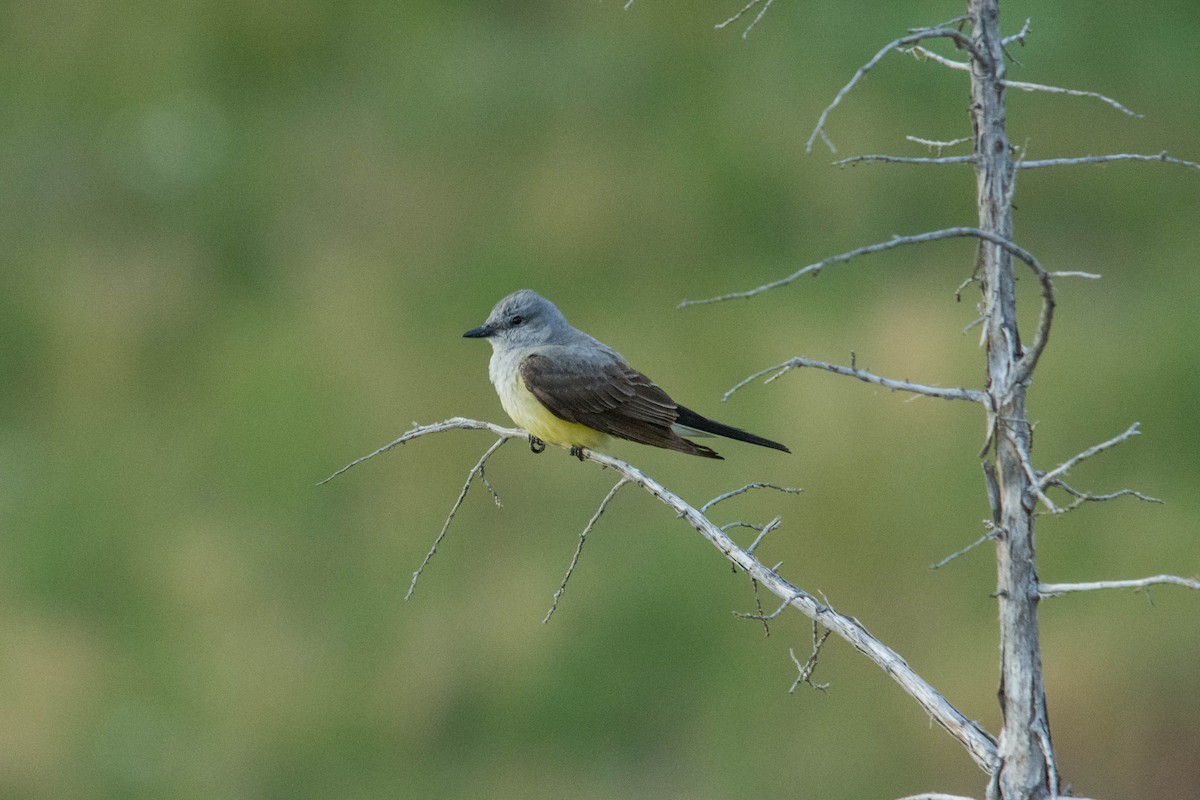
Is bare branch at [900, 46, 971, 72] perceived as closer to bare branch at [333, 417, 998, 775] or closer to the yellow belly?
bare branch at [333, 417, 998, 775]

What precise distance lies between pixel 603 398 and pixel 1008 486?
3.35m

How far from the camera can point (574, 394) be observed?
6586 millimetres

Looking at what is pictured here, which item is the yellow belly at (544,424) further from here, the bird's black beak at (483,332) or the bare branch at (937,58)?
the bare branch at (937,58)

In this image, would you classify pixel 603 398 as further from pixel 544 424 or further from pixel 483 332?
pixel 483 332

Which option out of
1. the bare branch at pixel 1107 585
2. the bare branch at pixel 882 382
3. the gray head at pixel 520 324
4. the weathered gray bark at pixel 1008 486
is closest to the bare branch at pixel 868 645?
the weathered gray bark at pixel 1008 486

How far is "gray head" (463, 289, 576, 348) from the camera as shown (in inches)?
277

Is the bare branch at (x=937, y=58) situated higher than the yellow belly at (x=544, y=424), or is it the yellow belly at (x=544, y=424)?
the yellow belly at (x=544, y=424)

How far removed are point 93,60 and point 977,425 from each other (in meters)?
8.16

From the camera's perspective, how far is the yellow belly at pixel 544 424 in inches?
259

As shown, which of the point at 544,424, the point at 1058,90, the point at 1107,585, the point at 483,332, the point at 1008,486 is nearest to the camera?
the point at 1107,585

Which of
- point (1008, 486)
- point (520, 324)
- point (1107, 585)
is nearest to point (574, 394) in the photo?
point (520, 324)

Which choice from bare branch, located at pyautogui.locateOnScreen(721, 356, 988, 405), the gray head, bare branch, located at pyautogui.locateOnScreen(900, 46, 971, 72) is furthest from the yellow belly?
bare branch, located at pyautogui.locateOnScreen(721, 356, 988, 405)

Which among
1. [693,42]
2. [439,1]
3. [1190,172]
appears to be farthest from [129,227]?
[1190,172]

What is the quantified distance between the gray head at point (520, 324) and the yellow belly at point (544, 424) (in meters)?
0.35
